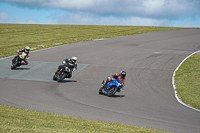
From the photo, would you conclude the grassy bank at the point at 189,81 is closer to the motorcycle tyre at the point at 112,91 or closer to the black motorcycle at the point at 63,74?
the motorcycle tyre at the point at 112,91

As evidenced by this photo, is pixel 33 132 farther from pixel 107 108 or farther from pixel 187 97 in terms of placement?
pixel 187 97

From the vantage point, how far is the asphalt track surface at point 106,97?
35.8 feet

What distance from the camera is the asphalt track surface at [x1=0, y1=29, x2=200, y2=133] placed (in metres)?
10.9

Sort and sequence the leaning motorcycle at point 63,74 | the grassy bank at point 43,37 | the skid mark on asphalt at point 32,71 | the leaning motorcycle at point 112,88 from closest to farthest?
the leaning motorcycle at point 112,88 < the leaning motorcycle at point 63,74 < the skid mark on asphalt at point 32,71 < the grassy bank at point 43,37

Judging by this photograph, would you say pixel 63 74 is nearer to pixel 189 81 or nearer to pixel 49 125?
pixel 189 81

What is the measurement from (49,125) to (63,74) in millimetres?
9787

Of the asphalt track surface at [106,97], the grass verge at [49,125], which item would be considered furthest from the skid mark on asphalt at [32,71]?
the grass verge at [49,125]

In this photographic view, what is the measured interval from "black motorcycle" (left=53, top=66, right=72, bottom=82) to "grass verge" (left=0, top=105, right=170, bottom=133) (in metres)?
8.03

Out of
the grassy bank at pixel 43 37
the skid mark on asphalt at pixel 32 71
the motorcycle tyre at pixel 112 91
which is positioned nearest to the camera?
the motorcycle tyre at pixel 112 91

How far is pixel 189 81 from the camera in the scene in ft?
61.0

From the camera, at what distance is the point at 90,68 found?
22.0 metres

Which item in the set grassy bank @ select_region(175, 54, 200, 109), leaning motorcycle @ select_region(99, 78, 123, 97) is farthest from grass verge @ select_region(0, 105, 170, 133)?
grassy bank @ select_region(175, 54, 200, 109)

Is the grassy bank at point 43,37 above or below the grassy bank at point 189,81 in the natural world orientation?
above

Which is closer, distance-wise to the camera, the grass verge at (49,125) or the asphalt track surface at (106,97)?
the grass verge at (49,125)
